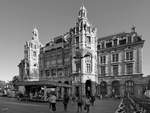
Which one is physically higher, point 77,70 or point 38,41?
point 38,41

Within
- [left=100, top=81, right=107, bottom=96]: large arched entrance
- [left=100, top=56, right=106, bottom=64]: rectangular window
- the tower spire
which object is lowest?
[left=100, top=81, right=107, bottom=96]: large arched entrance

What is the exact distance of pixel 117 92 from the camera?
52188mm

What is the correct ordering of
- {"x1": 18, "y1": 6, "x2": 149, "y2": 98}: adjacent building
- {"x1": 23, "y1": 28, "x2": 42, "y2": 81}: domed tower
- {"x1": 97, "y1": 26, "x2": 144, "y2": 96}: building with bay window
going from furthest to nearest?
{"x1": 23, "y1": 28, "x2": 42, "y2": 81}: domed tower → {"x1": 18, "y1": 6, "x2": 149, "y2": 98}: adjacent building → {"x1": 97, "y1": 26, "x2": 144, "y2": 96}: building with bay window

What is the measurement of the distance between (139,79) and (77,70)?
17659mm

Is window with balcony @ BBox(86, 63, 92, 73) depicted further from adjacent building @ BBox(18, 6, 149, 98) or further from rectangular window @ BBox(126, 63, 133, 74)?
rectangular window @ BBox(126, 63, 133, 74)

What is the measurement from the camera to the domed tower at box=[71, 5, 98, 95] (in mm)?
50844

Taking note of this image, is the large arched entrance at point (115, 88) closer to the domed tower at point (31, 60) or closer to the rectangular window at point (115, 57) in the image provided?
the rectangular window at point (115, 57)

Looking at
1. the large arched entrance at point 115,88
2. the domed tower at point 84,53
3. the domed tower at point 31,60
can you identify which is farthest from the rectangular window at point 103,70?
the domed tower at point 31,60

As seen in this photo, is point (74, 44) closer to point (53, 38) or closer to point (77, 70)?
point (77, 70)

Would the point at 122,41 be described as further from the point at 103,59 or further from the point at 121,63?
the point at 103,59

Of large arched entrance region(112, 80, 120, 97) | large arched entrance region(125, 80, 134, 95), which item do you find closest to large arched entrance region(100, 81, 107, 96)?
large arched entrance region(112, 80, 120, 97)

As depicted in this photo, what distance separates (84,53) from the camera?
5128 centimetres

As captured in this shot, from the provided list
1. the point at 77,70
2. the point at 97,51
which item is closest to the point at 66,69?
the point at 77,70

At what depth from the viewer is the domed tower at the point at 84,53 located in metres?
50.8
